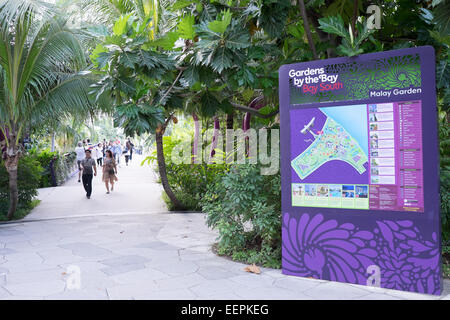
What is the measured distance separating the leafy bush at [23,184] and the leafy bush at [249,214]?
6251 mm

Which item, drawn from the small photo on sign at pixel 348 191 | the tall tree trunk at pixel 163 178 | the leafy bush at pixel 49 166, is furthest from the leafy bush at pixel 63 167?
the small photo on sign at pixel 348 191

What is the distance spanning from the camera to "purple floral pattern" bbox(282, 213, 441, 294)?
4.04 m

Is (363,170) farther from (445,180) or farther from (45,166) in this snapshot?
(45,166)

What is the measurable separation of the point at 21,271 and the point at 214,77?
3422 mm

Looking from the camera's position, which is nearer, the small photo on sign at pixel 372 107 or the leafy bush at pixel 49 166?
the small photo on sign at pixel 372 107

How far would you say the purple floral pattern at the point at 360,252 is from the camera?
4039 millimetres

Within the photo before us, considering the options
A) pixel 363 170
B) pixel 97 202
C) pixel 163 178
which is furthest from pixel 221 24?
pixel 97 202

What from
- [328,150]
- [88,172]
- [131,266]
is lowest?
[131,266]

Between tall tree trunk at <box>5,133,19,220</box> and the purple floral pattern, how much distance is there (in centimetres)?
693

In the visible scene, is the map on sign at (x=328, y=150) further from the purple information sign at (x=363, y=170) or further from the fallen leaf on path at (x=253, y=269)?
the fallen leaf on path at (x=253, y=269)

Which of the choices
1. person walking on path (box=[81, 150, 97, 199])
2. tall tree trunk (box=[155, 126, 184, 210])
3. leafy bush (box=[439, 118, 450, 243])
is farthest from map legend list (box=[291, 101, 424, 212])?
person walking on path (box=[81, 150, 97, 199])

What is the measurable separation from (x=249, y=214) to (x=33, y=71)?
6.16 metres

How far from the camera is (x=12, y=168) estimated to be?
29.9 ft

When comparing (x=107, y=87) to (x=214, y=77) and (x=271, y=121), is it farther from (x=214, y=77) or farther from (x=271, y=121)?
(x=271, y=121)
